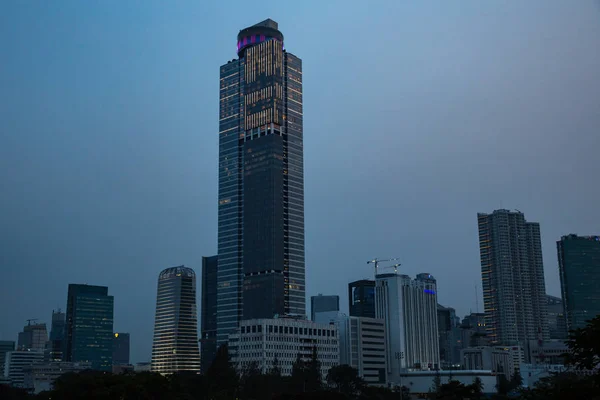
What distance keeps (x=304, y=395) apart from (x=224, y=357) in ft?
194

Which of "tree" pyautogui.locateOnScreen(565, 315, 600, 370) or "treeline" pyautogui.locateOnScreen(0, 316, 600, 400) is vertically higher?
"tree" pyautogui.locateOnScreen(565, 315, 600, 370)

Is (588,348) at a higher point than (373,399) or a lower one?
higher

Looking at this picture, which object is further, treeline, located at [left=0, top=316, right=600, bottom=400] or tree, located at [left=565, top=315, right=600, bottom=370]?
treeline, located at [left=0, top=316, right=600, bottom=400]

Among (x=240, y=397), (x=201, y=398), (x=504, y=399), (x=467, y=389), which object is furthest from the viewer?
(x=504, y=399)

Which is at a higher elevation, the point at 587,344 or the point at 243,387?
the point at 587,344

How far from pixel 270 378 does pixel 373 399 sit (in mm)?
31284

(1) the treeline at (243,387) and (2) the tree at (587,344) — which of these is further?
(1) the treeline at (243,387)

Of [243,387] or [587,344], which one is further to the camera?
[243,387]

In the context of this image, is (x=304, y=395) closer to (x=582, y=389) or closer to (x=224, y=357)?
(x=224, y=357)

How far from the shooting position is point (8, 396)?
6791 inches

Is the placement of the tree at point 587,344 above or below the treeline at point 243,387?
above

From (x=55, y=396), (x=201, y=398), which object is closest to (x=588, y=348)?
(x=55, y=396)

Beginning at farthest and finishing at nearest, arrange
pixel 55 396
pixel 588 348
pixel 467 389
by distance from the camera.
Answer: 1. pixel 55 396
2. pixel 467 389
3. pixel 588 348

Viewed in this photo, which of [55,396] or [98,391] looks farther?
[55,396]
